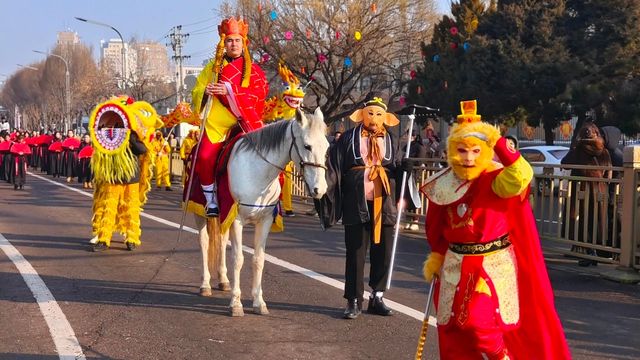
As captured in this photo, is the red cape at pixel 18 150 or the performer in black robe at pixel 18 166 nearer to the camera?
the performer in black robe at pixel 18 166

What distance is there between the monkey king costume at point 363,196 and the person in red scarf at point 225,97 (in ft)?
4.07

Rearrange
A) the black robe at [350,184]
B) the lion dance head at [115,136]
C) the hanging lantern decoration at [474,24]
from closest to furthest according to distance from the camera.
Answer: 1. the black robe at [350,184]
2. the lion dance head at [115,136]
3. the hanging lantern decoration at [474,24]

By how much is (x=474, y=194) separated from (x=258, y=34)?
2951 cm

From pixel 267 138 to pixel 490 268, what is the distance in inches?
128

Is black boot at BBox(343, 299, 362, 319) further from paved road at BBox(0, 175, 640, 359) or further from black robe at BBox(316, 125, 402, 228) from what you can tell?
black robe at BBox(316, 125, 402, 228)

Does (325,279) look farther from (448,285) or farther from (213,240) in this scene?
(448,285)

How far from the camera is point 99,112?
1126 centimetres

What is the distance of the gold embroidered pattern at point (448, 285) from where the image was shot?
4.66m

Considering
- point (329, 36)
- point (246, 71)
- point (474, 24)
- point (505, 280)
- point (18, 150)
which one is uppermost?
point (474, 24)

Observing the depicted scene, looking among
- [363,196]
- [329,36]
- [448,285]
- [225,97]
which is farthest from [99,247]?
[329,36]

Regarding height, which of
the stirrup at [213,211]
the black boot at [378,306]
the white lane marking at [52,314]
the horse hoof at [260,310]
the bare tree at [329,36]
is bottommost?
the white lane marking at [52,314]

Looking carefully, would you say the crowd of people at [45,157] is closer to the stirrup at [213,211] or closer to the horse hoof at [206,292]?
the horse hoof at [206,292]

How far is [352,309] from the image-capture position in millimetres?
7270

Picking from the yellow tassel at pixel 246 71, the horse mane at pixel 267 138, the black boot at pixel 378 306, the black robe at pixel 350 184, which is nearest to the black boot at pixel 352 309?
the black boot at pixel 378 306
